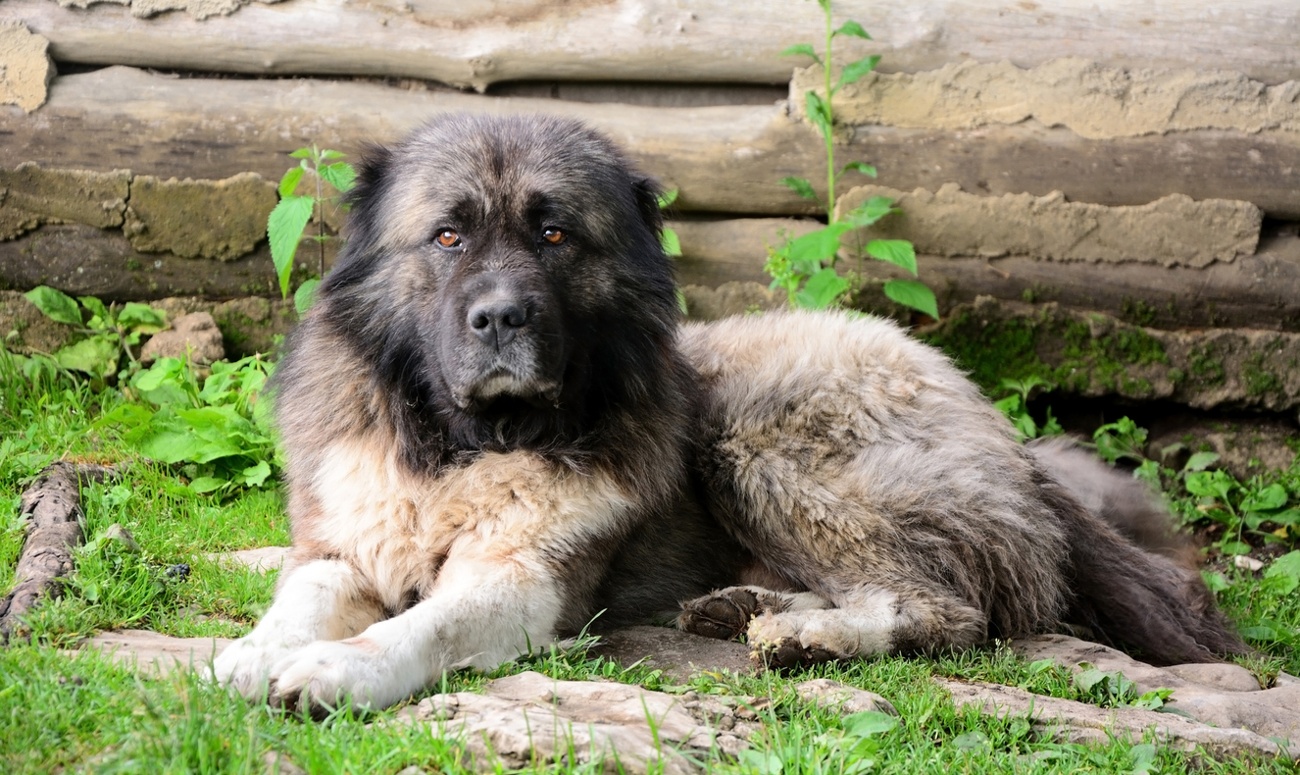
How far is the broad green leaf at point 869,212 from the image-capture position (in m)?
5.48

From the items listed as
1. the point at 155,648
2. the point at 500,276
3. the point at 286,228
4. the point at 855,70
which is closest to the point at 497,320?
the point at 500,276

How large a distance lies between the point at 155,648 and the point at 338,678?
75 centimetres

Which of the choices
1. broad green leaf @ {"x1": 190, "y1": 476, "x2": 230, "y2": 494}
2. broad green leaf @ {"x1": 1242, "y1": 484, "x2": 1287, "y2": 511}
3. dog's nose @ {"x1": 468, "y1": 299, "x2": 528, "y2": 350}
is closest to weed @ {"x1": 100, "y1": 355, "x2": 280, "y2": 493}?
broad green leaf @ {"x1": 190, "y1": 476, "x2": 230, "y2": 494}

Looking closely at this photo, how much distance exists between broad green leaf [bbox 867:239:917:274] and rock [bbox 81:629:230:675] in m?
3.32

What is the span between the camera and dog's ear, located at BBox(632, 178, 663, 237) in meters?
3.94

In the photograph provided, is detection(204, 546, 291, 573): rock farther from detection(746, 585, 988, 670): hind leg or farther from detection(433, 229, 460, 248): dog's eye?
detection(746, 585, 988, 670): hind leg

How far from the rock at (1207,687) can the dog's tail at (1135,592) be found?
0.17m

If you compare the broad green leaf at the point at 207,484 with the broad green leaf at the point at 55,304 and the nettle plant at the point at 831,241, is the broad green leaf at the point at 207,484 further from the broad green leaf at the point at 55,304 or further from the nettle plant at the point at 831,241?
the nettle plant at the point at 831,241

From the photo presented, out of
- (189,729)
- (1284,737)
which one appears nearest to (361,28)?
(189,729)

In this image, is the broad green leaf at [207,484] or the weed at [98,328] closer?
the broad green leaf at [207,484]

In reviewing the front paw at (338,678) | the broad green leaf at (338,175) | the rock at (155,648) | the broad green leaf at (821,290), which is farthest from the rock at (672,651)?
the broad green leaf at (338,175)

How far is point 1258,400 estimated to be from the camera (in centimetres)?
580

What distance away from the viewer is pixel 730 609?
3748 mm

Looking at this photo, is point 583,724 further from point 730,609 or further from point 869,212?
point 869,212
